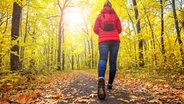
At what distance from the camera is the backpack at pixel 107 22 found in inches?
167

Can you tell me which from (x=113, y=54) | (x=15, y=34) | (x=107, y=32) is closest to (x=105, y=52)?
(x=113, y=54)

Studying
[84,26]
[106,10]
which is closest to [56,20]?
[84,26]

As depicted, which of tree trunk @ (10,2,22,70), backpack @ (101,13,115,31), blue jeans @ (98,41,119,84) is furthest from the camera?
tree trunk @ (10,2,22,70)

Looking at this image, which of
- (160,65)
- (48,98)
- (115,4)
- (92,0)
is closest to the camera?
(48,98)

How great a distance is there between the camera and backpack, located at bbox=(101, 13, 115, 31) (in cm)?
424

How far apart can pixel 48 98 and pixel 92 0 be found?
987 inches

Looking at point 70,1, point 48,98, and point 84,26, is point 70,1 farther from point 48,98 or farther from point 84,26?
point 48,98

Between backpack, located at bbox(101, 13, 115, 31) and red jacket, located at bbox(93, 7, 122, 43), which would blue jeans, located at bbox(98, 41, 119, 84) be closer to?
red jacket, located at bbox(93, 7, 122, 43)

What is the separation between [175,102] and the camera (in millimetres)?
3391

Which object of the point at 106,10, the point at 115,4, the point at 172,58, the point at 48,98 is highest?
the point at 115,4

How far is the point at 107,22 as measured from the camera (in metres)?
4.28

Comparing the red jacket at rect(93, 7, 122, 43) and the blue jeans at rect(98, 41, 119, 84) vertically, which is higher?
the red jacket at rect(93, 7, 122, 43)

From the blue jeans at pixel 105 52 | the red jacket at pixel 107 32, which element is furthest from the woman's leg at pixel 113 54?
the red jacket at pixel 107 32

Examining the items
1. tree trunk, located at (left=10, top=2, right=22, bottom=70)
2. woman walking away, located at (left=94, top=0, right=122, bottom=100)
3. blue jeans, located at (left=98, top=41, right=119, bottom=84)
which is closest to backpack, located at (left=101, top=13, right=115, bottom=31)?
woman walking away, located at (left=94, top=0, right=122, bottom=100)
